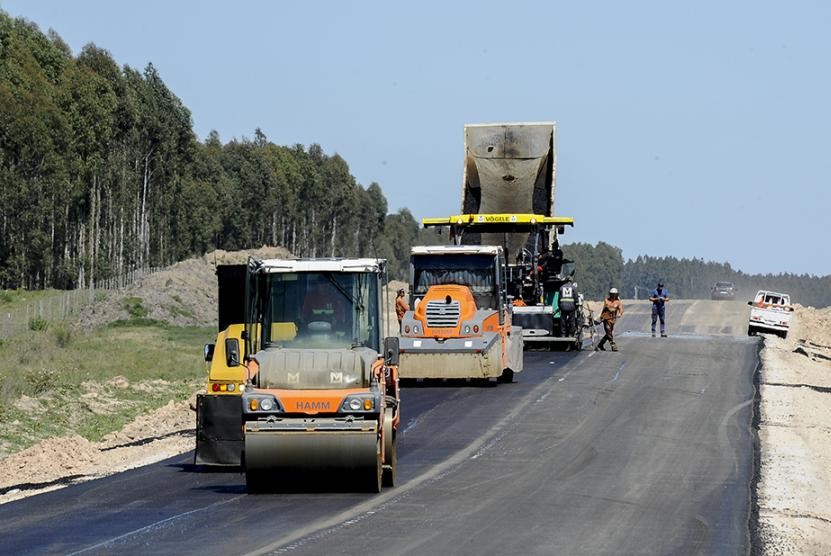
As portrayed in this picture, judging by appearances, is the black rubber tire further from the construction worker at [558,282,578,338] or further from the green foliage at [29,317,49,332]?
the green foliage at [29,317,49,332]

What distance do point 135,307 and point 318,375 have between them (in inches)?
1838

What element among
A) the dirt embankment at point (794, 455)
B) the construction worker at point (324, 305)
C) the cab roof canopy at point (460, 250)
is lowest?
the dirt embankment at point (794, 455)

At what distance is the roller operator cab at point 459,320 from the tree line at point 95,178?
1915 inches

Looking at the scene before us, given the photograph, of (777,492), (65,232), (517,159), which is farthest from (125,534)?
(65,232)

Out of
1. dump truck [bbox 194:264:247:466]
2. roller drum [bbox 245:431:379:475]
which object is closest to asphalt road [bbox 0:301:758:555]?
dump truck [bbox 194:264:247:466]

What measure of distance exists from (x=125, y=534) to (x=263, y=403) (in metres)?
2.24

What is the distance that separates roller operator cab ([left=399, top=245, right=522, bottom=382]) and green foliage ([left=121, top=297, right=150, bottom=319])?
104 feet

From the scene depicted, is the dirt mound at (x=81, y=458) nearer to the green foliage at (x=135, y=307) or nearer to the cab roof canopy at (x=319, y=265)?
the cab roof canopy at (x=319, y=265)

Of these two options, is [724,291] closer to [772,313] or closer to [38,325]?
[772,313]

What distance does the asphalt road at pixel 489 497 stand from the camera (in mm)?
12750

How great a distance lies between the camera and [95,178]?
80312 millimetres

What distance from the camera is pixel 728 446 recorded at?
823 inches

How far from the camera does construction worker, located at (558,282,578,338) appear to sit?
36.9 metres

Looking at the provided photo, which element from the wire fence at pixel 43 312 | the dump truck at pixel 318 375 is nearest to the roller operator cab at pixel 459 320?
the dump truck at pixel 318 375
